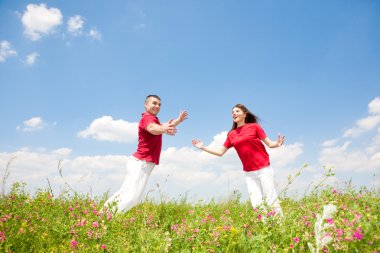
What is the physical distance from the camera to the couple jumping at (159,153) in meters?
6.67

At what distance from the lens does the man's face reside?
7.38m

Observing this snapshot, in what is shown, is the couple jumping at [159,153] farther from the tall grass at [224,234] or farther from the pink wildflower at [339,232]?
the pink wildflower at [339,232]

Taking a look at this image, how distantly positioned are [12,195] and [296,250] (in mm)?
6467

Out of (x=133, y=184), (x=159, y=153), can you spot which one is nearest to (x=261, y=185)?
(x=159, y=153)

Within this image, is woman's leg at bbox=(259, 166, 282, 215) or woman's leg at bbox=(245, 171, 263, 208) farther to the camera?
woman's leg at bbox=(245, 171, 263, 208)

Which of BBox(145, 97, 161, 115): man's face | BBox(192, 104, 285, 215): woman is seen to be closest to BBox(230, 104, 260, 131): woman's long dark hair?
BBox(192, 104, 285, 215): woman

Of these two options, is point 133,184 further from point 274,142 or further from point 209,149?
point 274,142

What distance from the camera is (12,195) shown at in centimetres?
761

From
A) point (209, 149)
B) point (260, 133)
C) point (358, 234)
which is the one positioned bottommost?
point (358, 234)

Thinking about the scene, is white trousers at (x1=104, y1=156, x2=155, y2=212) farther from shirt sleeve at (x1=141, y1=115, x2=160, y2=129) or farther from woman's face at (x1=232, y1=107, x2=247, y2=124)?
woman's face at (x1=232, y1=107, x2=247, y2=124)

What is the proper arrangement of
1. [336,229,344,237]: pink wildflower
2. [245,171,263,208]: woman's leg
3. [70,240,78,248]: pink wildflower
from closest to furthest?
[336,229,344,237]: pink wildflower → [70,240,78,248]: pink wildflower → [245,171,263,208]: woman's leg

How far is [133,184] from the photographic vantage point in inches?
266

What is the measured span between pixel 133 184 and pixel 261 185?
263cm

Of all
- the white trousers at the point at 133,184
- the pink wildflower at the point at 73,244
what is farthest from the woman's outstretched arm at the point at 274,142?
the pink wildflower at the point at 73,244
